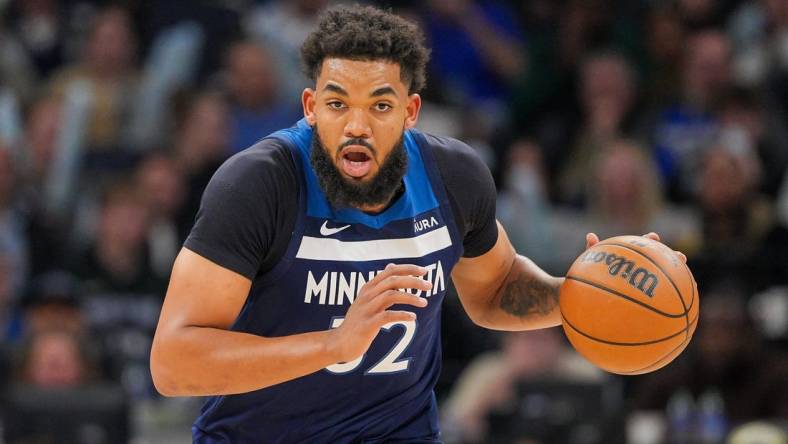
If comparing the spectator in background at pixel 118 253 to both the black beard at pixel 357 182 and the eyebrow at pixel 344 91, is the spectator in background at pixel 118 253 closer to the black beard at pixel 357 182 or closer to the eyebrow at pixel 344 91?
the black beard at pixel 357 182

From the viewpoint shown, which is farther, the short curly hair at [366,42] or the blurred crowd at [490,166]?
the blurred crowd at [490,166]

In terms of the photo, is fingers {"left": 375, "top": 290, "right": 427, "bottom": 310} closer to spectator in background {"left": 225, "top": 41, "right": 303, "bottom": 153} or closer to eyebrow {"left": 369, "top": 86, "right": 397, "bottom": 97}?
eyebrow {"left": 369, "top": 86, "right": 397, "bottom": 97}

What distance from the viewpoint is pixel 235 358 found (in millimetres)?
4160

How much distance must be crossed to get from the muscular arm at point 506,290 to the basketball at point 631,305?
30cm

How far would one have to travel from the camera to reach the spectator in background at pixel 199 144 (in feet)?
31.8

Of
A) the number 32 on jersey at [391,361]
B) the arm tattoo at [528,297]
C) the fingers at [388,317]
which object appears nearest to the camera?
the fingers at [388,317]

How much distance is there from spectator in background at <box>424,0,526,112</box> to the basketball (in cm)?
617

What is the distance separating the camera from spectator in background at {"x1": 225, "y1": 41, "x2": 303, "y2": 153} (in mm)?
10055

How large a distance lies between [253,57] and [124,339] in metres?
2.42

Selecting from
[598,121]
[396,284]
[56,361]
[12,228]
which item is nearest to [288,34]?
[598,121]

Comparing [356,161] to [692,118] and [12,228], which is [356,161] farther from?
[692,118]

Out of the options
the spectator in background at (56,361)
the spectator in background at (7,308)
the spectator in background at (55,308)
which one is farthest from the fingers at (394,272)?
the spectator in background at (7,308)

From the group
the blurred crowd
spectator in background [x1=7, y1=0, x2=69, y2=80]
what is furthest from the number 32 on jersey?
spectator in background [x1=7, y1=0, x2=69, y2=80]

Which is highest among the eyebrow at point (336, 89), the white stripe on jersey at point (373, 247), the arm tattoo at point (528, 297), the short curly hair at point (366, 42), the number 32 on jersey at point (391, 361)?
the short curly hair at point (366, 42)
